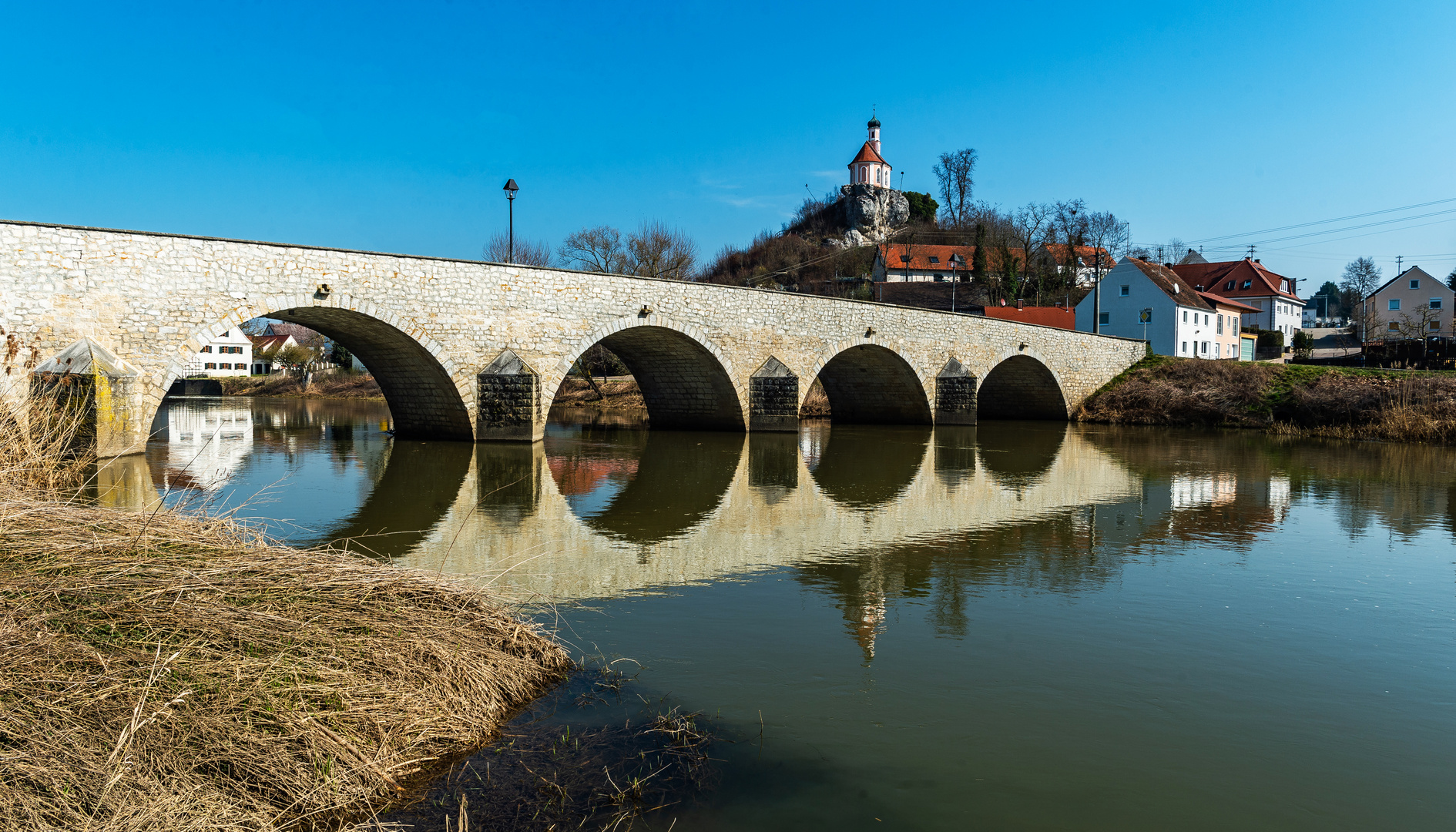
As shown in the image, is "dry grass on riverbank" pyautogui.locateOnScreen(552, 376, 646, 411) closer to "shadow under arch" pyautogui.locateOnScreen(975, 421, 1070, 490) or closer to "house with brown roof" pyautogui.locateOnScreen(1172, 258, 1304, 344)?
"shadow under arch" pyautogui.locateOnScreen(975, 421, 1070, 490)

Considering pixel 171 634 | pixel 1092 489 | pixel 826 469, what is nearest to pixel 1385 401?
pixel 1092 489

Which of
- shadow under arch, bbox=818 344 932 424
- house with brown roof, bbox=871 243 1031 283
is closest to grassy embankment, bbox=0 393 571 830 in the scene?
shadow under arch, bbox=818 344 932 424

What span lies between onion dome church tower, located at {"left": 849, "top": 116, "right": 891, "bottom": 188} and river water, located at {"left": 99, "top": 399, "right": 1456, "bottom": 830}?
78160 millimetres

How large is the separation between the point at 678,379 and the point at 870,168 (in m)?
71.2

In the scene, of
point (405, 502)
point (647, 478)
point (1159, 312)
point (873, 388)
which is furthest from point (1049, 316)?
point (405, 502)

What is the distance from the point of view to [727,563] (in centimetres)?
784

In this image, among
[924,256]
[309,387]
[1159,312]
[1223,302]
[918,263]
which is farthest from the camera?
[924,256]

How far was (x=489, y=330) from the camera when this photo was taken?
1808cm

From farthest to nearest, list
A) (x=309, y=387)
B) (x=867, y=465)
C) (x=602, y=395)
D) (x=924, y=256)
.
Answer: (x=924, y=256), (x=309, y=387), (x=602, y=395), (x=867, y=465)

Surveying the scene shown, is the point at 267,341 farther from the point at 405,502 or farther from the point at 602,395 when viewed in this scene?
the point at 405,502

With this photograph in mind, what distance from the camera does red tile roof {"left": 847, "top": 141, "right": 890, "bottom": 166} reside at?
89.8 m

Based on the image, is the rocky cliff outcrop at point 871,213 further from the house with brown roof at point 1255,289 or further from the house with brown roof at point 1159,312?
the house with brown roof at point 1159,312

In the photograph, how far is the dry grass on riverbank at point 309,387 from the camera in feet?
153

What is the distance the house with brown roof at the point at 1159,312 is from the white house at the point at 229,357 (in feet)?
182
